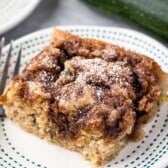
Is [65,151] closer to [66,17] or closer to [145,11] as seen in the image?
[145,11]

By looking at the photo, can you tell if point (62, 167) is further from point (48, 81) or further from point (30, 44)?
point (30, 44)

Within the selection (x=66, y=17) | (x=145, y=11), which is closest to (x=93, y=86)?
(x=145, y=11)

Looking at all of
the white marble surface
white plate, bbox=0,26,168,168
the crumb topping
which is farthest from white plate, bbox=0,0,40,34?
white plate, bbox=0,26,168,168

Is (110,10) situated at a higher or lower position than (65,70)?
higher

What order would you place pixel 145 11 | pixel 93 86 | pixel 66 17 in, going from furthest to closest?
pixel 66 17 < pixel 145 11 < pixel 93 86

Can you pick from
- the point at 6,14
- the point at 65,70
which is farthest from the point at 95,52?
the point at 6,14

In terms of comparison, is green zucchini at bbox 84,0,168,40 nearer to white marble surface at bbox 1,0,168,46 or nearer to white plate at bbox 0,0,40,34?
white marble surface at bbox 1,0,168,46

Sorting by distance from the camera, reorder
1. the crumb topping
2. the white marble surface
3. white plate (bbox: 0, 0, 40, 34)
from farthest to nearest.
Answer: the white marble surface → white plate (bbox: 0, 0, 40, 34) → the crumb topping
